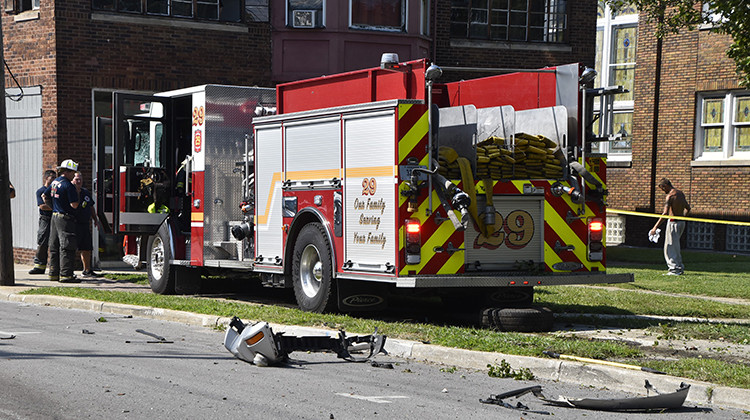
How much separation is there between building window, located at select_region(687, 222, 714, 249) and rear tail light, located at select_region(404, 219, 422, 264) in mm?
18595

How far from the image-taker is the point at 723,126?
86.9 ft

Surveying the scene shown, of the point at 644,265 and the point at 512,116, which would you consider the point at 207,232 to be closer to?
the point at 512,116

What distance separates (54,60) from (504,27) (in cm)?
976

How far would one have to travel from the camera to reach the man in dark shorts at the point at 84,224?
16.4 metres

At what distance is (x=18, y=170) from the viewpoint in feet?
64.3

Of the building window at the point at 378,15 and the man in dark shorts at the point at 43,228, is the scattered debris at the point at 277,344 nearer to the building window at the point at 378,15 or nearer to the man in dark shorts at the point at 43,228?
the man in dark shorts at the point at 43,228

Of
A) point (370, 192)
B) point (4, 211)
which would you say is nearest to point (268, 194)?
point (370, 192)

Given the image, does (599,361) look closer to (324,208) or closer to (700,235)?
(324,208)

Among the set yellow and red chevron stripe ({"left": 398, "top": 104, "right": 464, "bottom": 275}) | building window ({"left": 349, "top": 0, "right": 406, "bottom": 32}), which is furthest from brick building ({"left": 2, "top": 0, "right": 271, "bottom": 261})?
yellow and red chevron stripe ({"left": 398, "top": 104, "right": 464, "bottom": 275})

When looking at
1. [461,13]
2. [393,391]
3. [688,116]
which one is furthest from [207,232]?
[688,116]

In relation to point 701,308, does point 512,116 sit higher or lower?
higher

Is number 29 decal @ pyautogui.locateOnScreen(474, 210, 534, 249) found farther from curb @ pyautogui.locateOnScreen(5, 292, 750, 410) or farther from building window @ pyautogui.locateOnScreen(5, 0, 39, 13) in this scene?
building window @ pyautogui.locateOnScreen(5, 0, 39, 13)

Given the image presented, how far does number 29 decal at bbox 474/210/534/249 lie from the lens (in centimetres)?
1068

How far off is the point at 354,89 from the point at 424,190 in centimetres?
166
